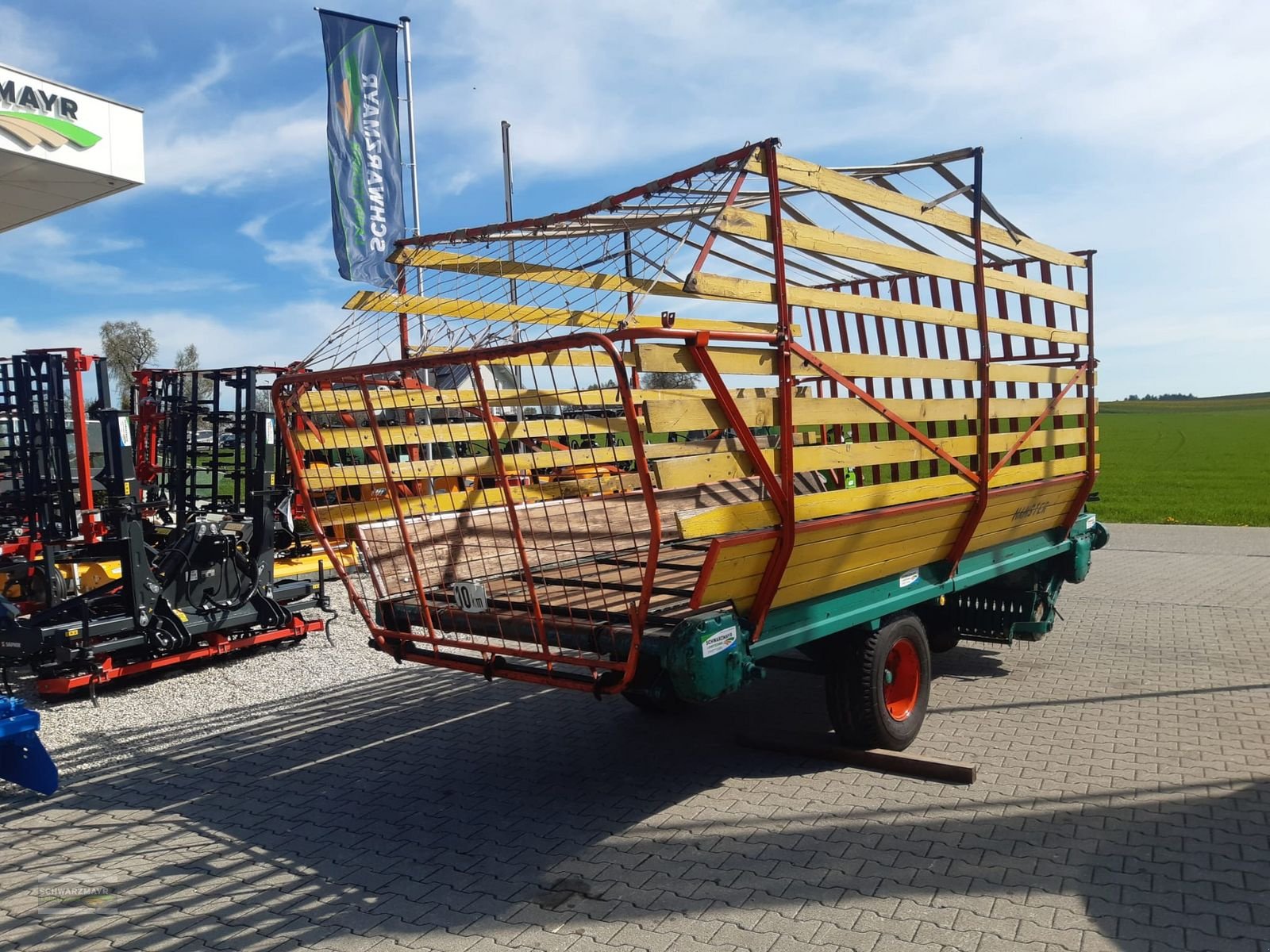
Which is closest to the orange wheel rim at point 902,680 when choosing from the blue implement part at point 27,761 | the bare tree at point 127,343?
the blue implement part at point 27,761

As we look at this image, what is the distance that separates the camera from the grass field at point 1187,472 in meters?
19.6

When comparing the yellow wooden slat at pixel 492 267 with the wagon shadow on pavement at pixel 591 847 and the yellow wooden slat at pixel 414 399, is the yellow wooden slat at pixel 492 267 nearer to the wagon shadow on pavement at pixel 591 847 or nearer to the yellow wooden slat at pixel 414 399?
the yellow wooden slat at pixel 414 399

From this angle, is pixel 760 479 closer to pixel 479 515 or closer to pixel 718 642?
pixel 718 642

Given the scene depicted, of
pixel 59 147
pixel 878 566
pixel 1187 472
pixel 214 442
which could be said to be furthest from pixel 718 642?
pixel 1187 472

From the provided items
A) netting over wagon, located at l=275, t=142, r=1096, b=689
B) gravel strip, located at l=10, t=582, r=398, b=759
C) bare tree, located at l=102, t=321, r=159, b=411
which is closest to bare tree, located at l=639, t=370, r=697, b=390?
netting over wagon, located at l=275, t=142, r=1096, b=689

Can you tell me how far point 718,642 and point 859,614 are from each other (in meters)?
1.18

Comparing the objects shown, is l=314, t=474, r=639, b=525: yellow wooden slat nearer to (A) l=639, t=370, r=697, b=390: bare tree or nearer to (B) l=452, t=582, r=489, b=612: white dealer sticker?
(B) l=452, t=582, r=489, b=612: white dealer sticker

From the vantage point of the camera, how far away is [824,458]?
4.14 metres

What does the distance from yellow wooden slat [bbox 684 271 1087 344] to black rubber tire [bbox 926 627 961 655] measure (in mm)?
2341

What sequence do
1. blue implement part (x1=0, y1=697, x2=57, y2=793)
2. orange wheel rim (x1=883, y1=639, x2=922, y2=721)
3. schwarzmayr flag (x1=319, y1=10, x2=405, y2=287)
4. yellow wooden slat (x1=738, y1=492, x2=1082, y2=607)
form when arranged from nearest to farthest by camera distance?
yellow wooden slat (x1=738, y1=492, x2=1082, y2=607), blue implement part (x1=0, y1=697, x2=57, y2=793), orange wheel rim (x1=883, y1=639, x2=922, y2=721), schwarzmayr flag (x1=319, y1=10, x2=405, y2=287)

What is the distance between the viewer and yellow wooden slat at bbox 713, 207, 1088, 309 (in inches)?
150

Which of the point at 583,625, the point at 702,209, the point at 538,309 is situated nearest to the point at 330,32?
the point at 538,309

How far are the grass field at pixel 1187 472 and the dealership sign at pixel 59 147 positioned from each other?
58.7ft

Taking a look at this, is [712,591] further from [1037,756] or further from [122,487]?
[122,487]
